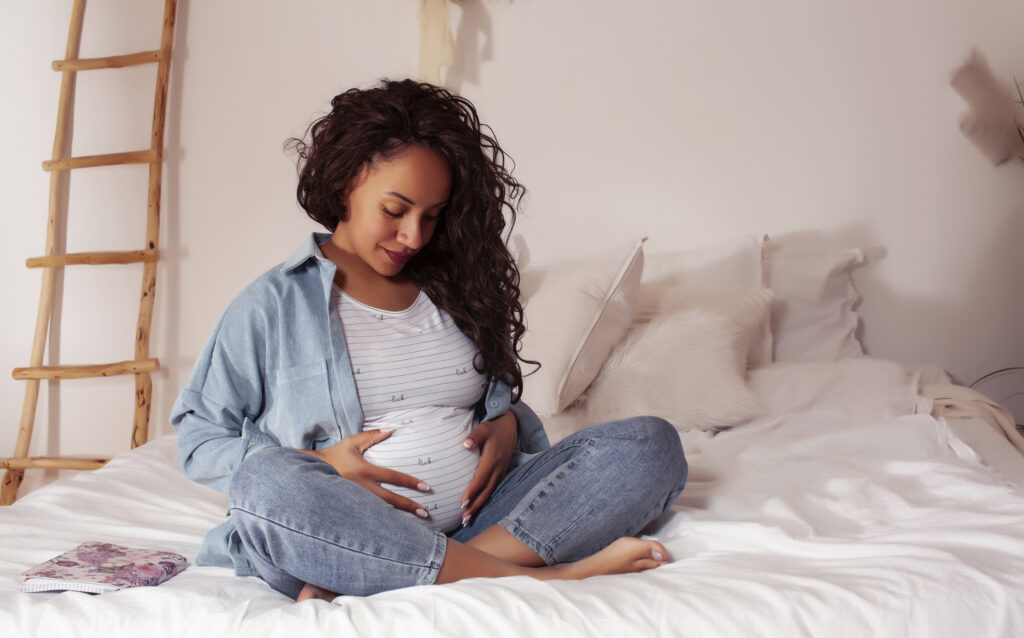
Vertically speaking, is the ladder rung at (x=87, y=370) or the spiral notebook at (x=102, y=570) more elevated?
the spiral notebook at (x=102, y=570)

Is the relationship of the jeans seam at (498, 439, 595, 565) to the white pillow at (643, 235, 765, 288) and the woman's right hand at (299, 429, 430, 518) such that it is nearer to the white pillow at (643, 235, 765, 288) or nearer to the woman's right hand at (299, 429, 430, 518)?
the woman's right hand at (299, 429, 430, 518)

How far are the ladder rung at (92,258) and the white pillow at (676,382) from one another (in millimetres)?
1575

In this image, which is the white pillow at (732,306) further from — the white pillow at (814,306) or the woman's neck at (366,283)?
the woman's neck at (366,283)

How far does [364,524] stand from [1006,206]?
240cm

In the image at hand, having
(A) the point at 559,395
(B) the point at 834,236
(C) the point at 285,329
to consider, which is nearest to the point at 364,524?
(C) the point at 285,329

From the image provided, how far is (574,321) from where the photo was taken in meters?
2.07

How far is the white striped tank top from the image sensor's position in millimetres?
1324

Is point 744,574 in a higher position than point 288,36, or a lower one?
lower

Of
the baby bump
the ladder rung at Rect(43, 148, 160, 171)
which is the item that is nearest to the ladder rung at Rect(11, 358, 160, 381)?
the ladder rung at Rect(43, 148, 160, 171)

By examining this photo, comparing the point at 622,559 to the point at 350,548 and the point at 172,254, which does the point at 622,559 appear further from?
the point at 172,254

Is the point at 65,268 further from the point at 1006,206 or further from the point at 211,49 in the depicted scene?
the point at 1006,206

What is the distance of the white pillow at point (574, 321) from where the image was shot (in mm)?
2020

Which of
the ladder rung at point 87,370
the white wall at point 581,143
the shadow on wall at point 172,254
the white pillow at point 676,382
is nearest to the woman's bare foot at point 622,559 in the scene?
the white pillow at point 676,382

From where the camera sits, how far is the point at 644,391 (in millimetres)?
2016
